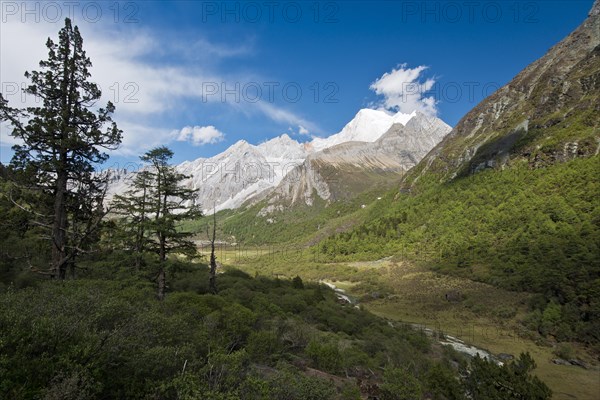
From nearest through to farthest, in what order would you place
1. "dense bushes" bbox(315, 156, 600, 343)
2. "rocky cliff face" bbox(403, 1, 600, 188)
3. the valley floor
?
1. the valley floor
2. "dense bushes" bbox(315, 156, 600, 343)
3. "rocky cliff face" bbox(403, 1, 600, 188)

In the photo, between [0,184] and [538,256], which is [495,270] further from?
[0,184]

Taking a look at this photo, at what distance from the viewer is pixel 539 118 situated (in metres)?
105

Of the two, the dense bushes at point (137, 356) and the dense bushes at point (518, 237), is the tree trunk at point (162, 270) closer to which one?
the dense bushes at point (137, 356)

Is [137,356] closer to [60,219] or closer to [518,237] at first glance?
[60,219]

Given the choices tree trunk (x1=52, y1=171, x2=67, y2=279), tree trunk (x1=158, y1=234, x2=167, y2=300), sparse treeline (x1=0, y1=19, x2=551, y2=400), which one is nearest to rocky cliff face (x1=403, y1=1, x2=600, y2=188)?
sparse treeline (x1=0, y1=19, x2=551, y2=400)

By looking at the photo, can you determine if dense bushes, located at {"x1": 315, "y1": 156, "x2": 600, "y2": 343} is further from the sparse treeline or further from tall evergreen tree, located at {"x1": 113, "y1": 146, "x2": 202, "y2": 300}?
tall evergreen tree, located at {"x1": 113, "y1": 146, "x2": 202, "y2": 300}

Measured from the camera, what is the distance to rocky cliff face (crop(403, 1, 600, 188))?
288ft

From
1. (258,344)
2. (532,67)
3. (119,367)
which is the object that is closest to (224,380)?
(119,367)

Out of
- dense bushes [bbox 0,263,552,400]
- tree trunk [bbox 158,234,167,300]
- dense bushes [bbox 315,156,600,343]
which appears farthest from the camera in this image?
dense bushes [bbox 315,156,600,343]

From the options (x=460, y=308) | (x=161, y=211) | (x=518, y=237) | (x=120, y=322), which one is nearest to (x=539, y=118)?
(x=518, y=237)

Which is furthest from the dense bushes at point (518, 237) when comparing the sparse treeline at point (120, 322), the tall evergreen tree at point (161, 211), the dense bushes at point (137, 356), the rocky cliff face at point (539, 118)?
the tall evergreen tree at point (161, 211)

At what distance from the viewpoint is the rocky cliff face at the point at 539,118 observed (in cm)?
8781

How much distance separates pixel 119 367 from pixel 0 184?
855 centimetres

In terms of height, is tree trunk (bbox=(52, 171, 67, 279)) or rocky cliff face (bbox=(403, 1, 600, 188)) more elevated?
rocky cliff face (bbox=(403, 1, 600, 188))
